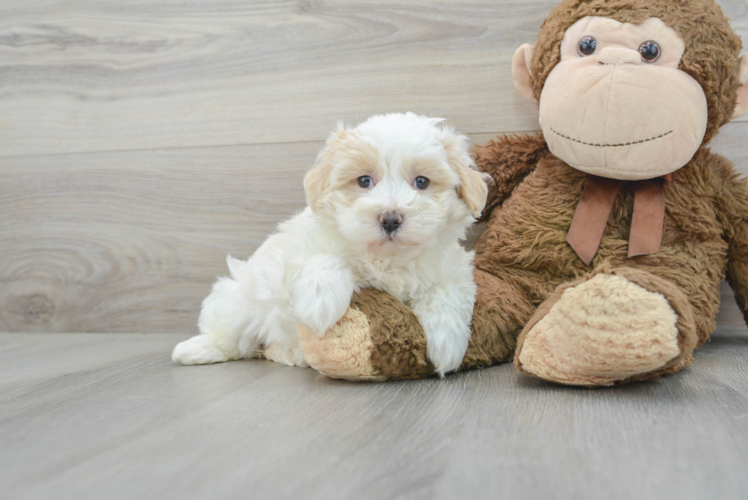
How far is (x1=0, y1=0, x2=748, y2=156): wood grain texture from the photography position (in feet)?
4.53

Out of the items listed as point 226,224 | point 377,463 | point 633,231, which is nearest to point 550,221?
point 633,231

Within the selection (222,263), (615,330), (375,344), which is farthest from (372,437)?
(222,263)

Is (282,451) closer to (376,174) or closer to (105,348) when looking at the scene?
(376,174)

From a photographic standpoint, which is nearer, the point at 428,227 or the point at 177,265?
the point at 428,227

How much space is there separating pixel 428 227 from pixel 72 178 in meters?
1.14

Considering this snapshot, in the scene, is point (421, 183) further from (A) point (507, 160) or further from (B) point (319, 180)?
(A) point (507, 160)

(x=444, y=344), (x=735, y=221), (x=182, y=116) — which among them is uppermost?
(x=182, y=116)

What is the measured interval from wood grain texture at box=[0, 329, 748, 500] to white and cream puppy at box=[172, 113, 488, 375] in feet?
0.38

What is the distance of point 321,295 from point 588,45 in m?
0.66

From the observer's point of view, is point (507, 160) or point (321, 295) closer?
point (321, 295)

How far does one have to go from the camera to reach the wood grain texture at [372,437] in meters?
0.58

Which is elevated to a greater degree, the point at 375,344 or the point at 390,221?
the point at 390,221

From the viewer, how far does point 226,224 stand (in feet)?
4.98

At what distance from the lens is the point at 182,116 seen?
1525mm
